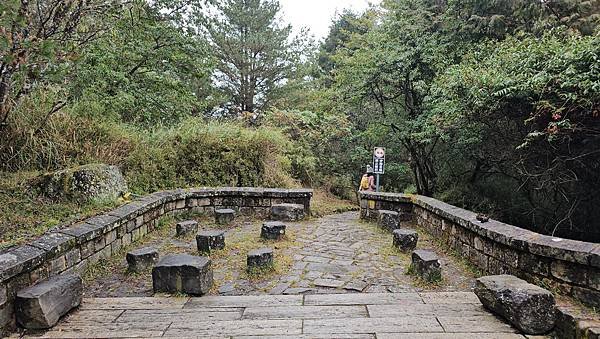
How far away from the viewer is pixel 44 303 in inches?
104

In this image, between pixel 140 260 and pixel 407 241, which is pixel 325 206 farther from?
pixel 140 260

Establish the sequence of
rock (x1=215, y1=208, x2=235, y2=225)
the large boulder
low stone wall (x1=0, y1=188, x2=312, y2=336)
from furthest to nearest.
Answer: rock (x1=215, y1=208, x2=235, y2=225) → the large boulder → low stone wall (x1=0, y1=188, x2=312, y2=336)

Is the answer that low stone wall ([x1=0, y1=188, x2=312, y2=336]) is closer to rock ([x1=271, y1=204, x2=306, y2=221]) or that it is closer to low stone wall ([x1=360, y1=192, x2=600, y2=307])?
rock ([x1=271, y1=204, x2=306, y2=221])

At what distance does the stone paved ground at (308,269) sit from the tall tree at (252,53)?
1092 centimetres

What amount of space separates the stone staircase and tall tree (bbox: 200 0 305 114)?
44.3 ft

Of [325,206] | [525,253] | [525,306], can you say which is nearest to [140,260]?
[525,306]

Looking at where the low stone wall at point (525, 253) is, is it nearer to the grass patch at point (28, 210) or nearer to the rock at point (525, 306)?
the rock at point (525, 306)

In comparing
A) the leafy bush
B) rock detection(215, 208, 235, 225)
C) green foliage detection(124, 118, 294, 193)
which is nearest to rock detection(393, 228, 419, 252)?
rock detection(215, 208, 235, 225)

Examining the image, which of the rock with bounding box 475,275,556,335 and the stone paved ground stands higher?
the rock with bounding box 475,275,556,335

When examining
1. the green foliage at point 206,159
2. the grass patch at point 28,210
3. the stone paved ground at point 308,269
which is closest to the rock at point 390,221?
the stone paved ground at point 308,269

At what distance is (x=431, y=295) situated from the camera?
3342 mm

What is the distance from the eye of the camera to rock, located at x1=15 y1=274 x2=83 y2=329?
2.61 meters

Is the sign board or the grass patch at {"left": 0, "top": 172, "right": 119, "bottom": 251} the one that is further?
the sign board

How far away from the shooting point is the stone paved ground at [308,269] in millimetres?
3717
